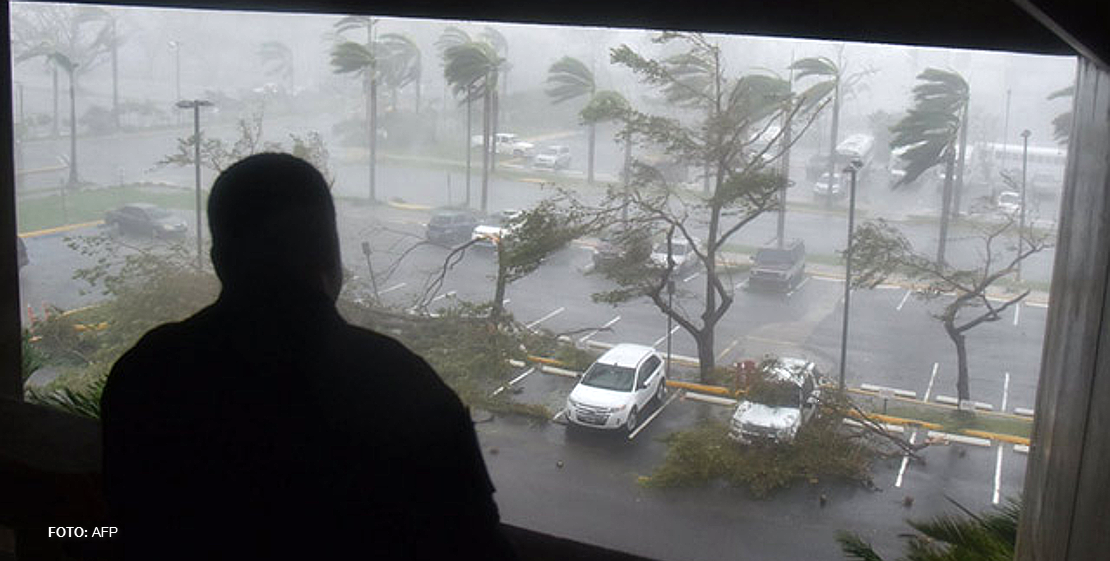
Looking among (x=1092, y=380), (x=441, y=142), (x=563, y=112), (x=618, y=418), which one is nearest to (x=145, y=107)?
(x=441, y=142)

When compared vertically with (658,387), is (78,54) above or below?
above

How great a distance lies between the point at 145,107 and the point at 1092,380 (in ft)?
19.4

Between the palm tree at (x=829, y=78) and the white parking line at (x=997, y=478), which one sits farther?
the palm tree at (x=829, y=78)

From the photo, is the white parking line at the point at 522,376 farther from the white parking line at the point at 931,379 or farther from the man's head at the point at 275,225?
the man's head at the point at 275,225

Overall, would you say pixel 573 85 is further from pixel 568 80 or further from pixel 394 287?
pixel 394 287

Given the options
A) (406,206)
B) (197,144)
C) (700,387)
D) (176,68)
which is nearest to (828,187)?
(700,387)

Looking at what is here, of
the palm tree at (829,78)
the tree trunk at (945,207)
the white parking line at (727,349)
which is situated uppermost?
the palm tree at (829,78)

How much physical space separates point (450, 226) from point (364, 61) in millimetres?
1074

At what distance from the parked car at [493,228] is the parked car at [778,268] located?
1.36m

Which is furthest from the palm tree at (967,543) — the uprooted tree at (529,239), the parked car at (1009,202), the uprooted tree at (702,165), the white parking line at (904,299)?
the uprooted tree at (529,239)

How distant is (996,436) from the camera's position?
15.6ft

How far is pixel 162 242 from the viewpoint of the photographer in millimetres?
6160

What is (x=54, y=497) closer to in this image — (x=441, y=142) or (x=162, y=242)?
(x=441, y=142)

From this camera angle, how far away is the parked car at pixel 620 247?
17.1 feet
